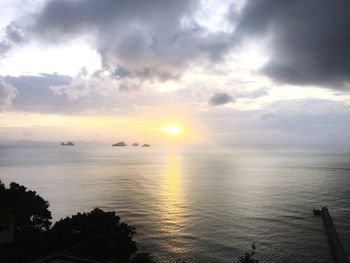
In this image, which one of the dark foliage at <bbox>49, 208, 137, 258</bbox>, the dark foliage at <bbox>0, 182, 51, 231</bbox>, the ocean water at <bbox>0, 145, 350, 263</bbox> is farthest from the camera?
the ocean water at <bbox>0, 145, 350, 263</bbox>

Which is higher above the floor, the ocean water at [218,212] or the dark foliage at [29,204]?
the dark foliage at [29,204]

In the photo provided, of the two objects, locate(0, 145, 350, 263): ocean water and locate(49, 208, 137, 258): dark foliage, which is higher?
locate(49, 208, 137, 258): dark foliage

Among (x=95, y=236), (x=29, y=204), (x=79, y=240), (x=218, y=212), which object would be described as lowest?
(x=218, y=212)

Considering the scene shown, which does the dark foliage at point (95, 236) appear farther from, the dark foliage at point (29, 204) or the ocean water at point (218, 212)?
the ocean water at point (218, 212)

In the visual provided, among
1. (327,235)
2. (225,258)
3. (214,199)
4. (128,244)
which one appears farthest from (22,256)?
(214,199)

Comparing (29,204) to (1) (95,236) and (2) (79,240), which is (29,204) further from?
(1) (95,236)

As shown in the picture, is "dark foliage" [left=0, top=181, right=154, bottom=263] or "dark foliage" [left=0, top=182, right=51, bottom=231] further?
"dark foliage" [left=0, top=182, right=51, bottom=231]

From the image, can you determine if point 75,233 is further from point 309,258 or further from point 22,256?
point 309,258

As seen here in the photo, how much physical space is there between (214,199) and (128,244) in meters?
79.7

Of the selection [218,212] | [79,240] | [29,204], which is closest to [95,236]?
[79,240]

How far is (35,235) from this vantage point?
53188 mm

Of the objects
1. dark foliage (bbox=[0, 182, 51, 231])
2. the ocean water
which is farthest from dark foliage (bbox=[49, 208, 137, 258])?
the ocean water

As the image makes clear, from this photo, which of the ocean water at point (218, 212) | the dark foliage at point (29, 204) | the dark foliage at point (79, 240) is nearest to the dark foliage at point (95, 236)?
the dark foliage at point (79, 240)

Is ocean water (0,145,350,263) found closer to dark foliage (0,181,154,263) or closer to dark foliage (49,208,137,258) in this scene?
dark foliage (49,208,137,258)
